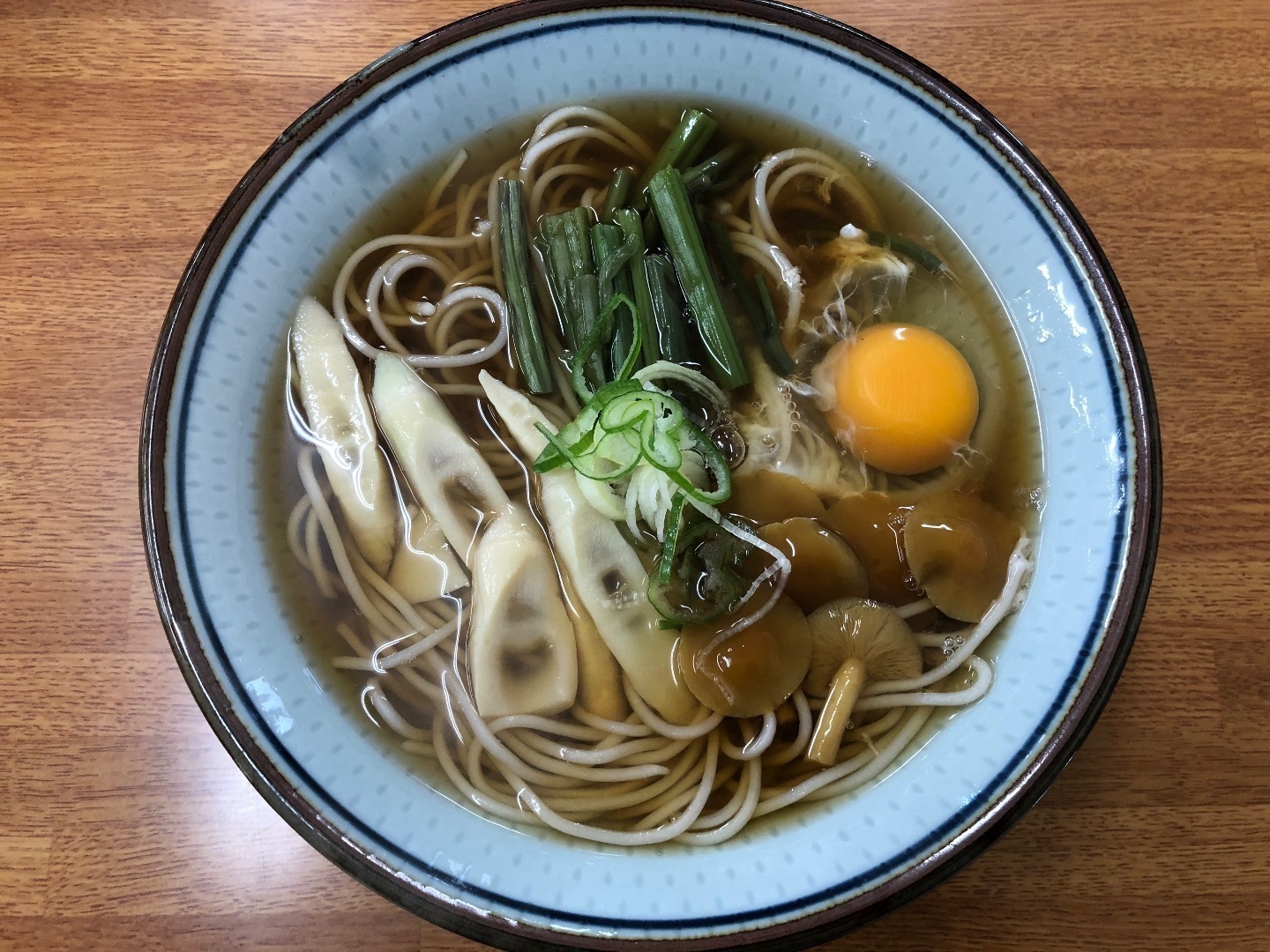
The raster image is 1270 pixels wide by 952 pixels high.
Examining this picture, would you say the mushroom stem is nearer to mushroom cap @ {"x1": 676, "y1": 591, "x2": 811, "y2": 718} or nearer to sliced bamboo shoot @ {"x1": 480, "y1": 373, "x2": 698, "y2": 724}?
mushroom cap @ {"x1": 676, "y1": 591, "x2": 811, "y2": 718}

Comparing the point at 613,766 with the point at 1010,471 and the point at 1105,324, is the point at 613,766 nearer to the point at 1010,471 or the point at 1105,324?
the point at 1010,471

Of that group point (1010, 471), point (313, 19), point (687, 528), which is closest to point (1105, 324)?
point (1010, 471)

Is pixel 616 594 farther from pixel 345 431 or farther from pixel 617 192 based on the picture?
pixel 617 192

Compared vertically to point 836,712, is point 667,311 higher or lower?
higher

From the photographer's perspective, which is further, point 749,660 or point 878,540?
point 878,540

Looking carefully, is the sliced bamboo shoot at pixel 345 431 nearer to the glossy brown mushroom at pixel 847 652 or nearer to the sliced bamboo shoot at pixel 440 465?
the sliced bamboo shoot at pixel 440 465

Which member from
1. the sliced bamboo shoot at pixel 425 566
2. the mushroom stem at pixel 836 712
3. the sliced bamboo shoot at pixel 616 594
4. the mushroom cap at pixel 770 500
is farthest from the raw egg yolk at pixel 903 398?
the sliced bamboo shoot at pixel 425 566

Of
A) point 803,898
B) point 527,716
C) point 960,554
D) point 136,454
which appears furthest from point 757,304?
point 136,454


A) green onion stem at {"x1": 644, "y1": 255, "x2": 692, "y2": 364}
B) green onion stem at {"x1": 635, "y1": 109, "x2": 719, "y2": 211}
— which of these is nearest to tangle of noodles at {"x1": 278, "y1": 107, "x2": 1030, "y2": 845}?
green onion stem at {"x1": 635, "y1": 109, "x2": 719, "y2": 211}
